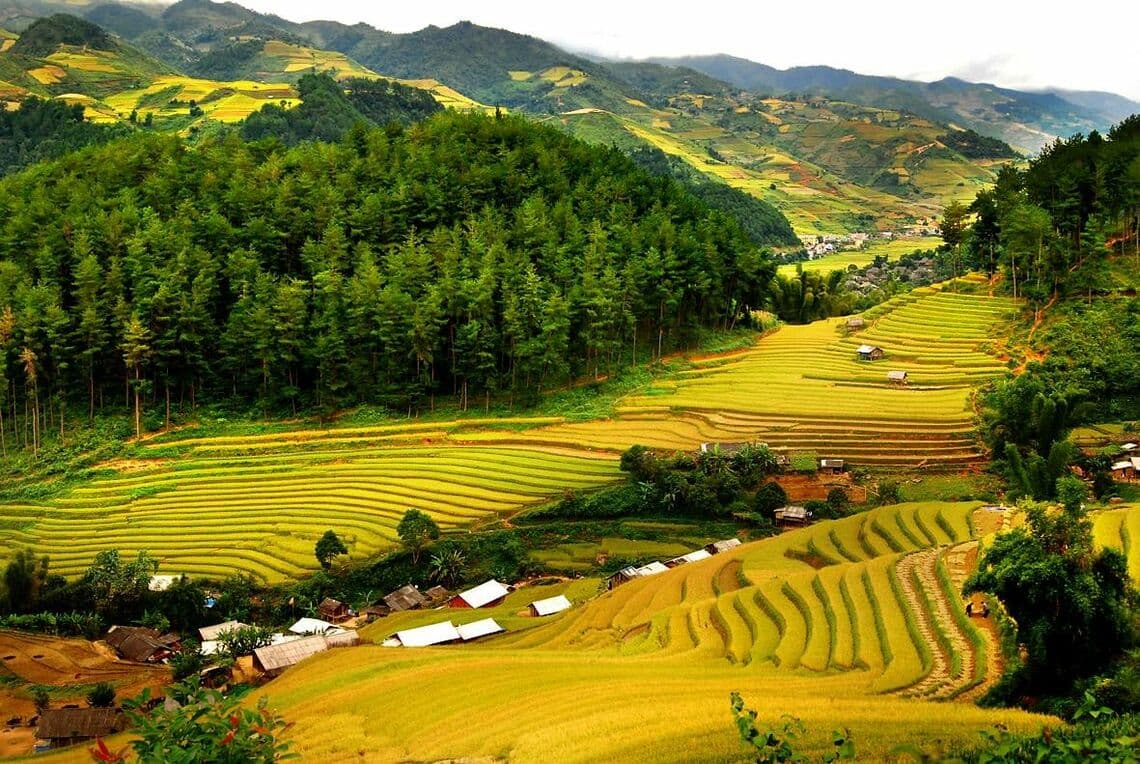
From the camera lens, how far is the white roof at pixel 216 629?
22953 mm

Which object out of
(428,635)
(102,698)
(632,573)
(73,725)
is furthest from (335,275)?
(73,725)

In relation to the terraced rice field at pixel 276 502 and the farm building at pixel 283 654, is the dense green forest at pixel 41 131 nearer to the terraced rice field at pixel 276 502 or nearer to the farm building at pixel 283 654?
the terraced rice field at pixel 276 502

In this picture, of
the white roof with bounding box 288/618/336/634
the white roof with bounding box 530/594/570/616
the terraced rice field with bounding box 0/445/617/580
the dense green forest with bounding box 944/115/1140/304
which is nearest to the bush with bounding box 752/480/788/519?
the terraced rice field with bounding box 0/445/617/580

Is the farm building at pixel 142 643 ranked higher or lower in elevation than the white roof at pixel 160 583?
lower

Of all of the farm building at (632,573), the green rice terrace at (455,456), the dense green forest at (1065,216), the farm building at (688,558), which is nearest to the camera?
the farm building at (632,573)

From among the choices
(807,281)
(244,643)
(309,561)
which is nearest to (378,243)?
(309,561)

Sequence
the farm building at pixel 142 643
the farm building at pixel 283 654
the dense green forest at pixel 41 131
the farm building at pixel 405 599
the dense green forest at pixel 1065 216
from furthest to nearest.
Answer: the dense green forest at pixel 41 131
the dense green forest at pixel 1065 216
the farm building at pixel 405 599
the farm building at pixel 142 643
the farm building at pixel 283 654

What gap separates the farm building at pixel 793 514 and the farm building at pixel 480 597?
10.7 meters

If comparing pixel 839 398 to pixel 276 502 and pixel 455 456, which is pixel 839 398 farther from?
pixel 276 502

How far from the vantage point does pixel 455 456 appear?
3534 cm

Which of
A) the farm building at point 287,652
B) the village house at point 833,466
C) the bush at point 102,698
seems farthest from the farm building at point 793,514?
the bush at point 102,698

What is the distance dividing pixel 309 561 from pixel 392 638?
22.7 feet

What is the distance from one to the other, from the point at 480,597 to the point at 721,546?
8502 millimetres

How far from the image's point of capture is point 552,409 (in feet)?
132
